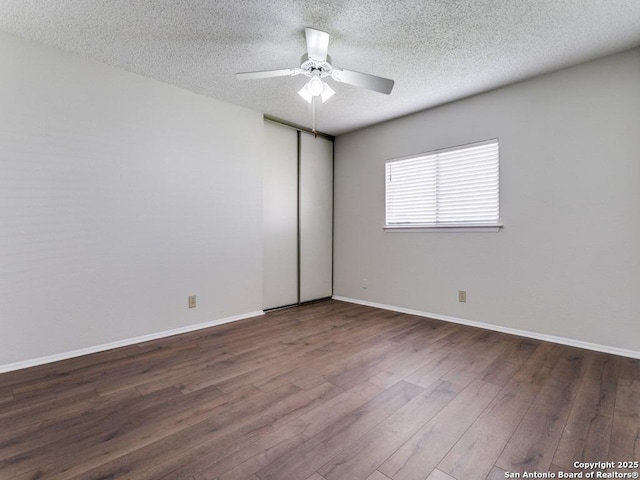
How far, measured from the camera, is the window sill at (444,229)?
125 inches

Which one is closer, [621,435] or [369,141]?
[621,435]

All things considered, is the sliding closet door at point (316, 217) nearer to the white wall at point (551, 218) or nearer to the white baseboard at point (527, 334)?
the white baseboard at point (527, 334)

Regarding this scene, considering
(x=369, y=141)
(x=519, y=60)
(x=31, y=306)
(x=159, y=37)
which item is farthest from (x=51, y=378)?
(x=519, y=60)

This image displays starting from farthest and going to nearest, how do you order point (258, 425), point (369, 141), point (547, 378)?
point (369, 141), point (547, 378), point (258, 425)

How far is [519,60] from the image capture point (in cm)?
256

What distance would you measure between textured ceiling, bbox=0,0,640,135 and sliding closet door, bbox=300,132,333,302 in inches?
60.0

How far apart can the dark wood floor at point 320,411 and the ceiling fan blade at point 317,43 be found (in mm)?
2256

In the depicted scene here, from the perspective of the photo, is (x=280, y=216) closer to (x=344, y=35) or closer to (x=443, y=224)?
(x=443, y=224)

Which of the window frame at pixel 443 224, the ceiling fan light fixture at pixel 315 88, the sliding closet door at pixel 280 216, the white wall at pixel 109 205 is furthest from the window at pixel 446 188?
the white wall at pixel 109 205

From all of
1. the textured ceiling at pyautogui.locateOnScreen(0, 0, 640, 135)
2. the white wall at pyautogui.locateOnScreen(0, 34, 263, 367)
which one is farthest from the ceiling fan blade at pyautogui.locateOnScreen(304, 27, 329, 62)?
the white wall at pyautogui.locateOnScreen(0, 34, 263, 367)

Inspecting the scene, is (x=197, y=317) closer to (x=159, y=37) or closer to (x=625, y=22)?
(x=159, y=37)

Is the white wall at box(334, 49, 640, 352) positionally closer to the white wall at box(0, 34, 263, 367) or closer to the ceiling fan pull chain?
the ceiling fan pull chain

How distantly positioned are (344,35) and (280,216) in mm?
2323

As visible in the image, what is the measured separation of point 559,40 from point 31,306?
4.44 meters
